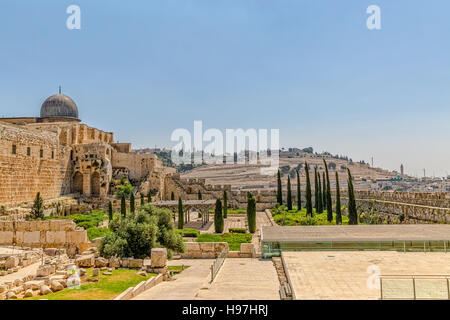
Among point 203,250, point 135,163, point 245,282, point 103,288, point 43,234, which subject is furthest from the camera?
point 135,163

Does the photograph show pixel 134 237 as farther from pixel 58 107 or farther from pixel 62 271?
pixel 58 107

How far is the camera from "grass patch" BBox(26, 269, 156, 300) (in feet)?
26.9

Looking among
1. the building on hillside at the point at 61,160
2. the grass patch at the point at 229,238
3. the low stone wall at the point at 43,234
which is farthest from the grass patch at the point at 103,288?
the building on hillside at the point at 61,160

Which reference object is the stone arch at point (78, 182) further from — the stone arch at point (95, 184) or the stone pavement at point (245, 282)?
the stone pavement at point (245, 282)

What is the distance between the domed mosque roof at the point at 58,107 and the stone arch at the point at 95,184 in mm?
8281

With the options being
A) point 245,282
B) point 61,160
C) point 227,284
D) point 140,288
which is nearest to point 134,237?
point 140,288

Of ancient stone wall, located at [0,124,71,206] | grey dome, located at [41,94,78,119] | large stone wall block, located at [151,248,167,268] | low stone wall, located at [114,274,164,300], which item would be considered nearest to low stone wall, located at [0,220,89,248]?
ancient stone wall, located at [0,124,71,206]

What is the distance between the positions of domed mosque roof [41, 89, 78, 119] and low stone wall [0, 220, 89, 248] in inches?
900

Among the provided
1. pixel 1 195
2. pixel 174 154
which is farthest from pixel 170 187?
pixel 174 154

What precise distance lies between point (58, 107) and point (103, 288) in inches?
1344

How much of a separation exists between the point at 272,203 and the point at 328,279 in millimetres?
33397

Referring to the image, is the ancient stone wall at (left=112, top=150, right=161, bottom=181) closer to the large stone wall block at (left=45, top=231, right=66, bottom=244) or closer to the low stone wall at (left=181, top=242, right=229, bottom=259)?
the large stone wall block at (left=45, top=231, right=66, bottom=244)

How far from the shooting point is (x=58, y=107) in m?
38.7

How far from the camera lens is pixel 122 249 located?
42.7 ft
